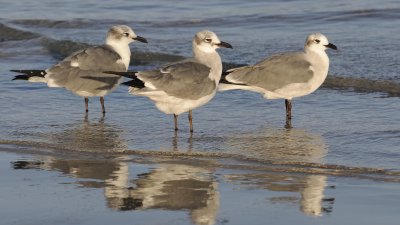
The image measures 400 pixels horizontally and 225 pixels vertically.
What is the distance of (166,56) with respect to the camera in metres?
13.3

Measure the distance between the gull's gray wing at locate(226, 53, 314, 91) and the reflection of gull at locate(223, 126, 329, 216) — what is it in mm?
844

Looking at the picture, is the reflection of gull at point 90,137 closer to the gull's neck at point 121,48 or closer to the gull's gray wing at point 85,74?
the gull's gray wing at point 85,74

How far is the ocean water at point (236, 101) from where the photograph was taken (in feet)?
24.9

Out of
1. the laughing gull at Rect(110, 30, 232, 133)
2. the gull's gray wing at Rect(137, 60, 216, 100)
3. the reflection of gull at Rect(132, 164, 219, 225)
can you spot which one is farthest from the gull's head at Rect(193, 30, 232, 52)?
the reflection of gull at Rect(132, 164, 219, 225)

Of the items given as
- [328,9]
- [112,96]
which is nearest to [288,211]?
[112,96]

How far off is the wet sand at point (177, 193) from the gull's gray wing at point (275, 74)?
2.14 metres

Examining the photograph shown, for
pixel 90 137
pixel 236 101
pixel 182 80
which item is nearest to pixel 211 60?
pixel 182 80

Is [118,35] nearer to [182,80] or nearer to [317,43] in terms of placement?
[182,80]

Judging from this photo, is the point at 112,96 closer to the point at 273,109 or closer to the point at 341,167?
the point at 273,109

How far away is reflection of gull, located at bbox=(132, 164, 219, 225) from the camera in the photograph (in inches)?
231

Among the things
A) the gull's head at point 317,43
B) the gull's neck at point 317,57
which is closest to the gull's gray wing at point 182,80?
the gull's neck at point 317,57

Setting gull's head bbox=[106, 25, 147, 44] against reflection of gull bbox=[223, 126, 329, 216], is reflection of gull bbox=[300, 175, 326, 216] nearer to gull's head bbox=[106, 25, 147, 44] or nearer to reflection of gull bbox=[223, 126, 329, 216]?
reflection of gull bbox=[223, 126, 329, 216]

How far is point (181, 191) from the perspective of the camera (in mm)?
6293

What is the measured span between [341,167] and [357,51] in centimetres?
564
